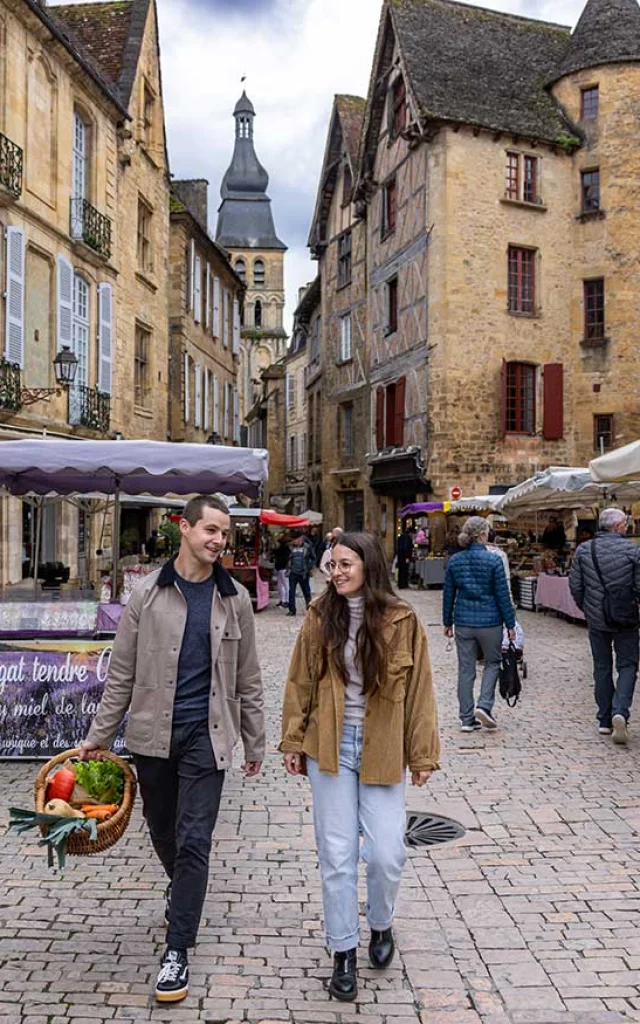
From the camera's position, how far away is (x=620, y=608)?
7328mm

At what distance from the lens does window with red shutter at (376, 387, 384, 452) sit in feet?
96.1

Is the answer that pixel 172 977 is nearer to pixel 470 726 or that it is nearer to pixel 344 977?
pixel 344 977

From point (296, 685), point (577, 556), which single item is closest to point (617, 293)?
point (577, 556)

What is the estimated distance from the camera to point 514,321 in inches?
1029

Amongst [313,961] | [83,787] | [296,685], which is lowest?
[313,961]

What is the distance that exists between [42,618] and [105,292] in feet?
48.9

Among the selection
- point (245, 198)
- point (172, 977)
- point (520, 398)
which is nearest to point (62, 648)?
point (172, 977)

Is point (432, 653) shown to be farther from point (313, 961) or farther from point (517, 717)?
point (313, 961)

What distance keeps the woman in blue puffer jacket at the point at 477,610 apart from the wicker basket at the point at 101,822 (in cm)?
417

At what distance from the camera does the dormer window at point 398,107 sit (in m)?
27.3

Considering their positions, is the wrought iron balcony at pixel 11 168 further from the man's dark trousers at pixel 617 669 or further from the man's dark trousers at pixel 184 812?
the man's dark trousers at pixel 184 812

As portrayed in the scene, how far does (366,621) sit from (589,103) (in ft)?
89.7

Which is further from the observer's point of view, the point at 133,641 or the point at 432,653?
the point at 432,653

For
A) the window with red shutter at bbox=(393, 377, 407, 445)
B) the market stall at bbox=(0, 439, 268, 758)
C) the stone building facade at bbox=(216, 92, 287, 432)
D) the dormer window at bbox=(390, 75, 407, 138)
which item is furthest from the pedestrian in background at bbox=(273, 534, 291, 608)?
the stone building facade at bbox=(216, 92, 287, 432)
